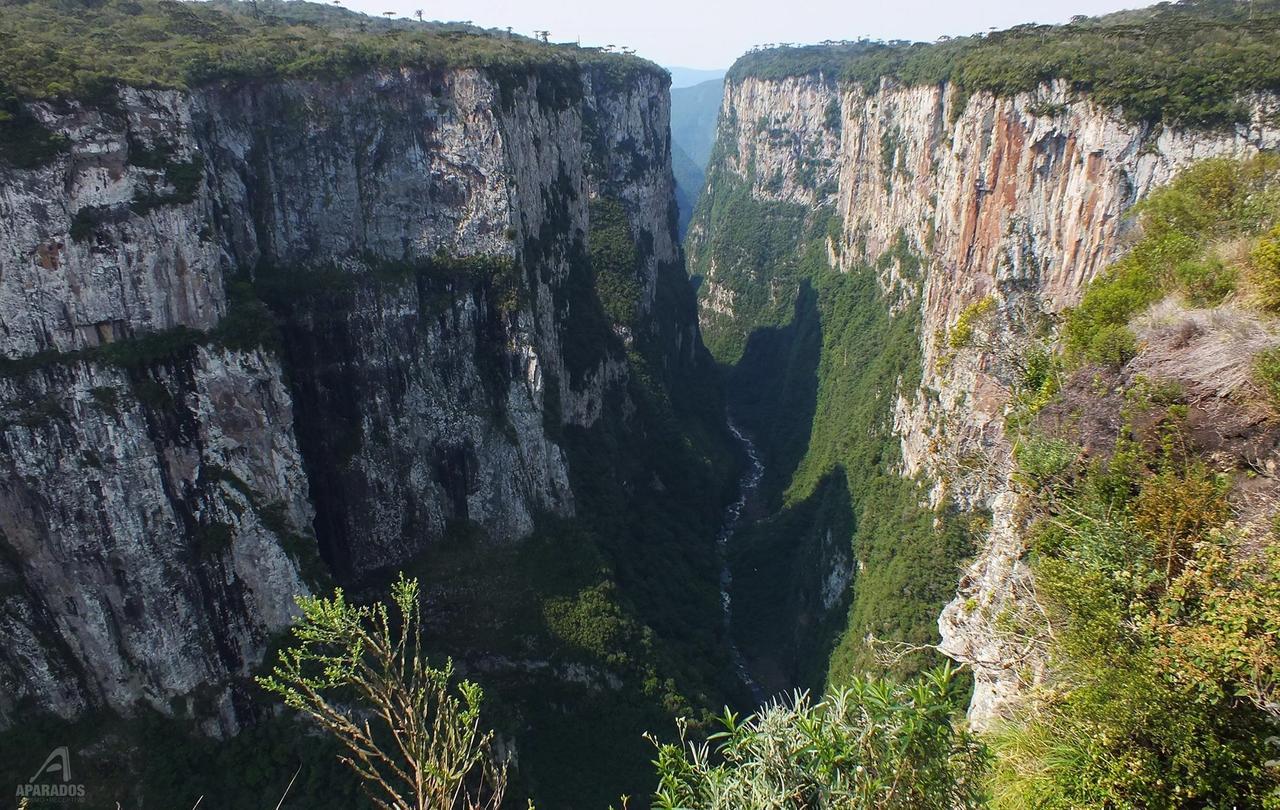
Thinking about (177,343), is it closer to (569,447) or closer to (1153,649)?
(569,447)

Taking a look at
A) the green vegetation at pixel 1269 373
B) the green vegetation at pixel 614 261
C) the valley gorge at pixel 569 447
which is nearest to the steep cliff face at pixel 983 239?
the valley gorge at pixel 569 447

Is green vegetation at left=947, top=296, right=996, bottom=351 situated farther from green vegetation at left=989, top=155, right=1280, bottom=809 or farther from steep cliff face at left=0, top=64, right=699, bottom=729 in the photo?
steep cliff face at left=0, top=64, right=699, bottom=729

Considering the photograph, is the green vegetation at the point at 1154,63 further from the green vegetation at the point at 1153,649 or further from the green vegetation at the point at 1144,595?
the green vegetation at the point at 1153,649

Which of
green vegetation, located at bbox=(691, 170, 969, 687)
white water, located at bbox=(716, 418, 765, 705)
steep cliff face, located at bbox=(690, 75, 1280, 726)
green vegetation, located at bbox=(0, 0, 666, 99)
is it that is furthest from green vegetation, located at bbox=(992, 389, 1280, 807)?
green vegetation, located at bbox=(0, 0, 666, 99)

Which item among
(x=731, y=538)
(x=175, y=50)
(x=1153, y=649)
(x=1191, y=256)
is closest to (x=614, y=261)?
(x=731, y=538)

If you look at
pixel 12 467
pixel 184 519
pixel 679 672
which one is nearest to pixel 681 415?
pixel 679 672

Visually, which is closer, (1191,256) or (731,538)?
(1191,256)

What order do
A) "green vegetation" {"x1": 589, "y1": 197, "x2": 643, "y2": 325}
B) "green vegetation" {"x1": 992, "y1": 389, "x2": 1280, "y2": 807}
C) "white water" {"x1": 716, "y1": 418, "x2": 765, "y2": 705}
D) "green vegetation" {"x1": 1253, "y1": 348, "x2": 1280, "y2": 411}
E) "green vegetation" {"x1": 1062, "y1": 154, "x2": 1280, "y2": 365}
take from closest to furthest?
"green vegetation" {"x1": 992, "y1": 389, "x2": 1280, "y2": 807}
"green vegetation" {"x1": 1253, "y1": 348, "x2": 1280, "y2": 411}
"green vegetation" {"x1": 1062, "y1": 154, "x2": 1280, "y2": 365}
"white water" {"x1": 716, "y1": 418, "x2": 765, "y2": 705}
"green vegetation" {"x1": 589, "y1": 197, "x2": 643, "y2": 325}
